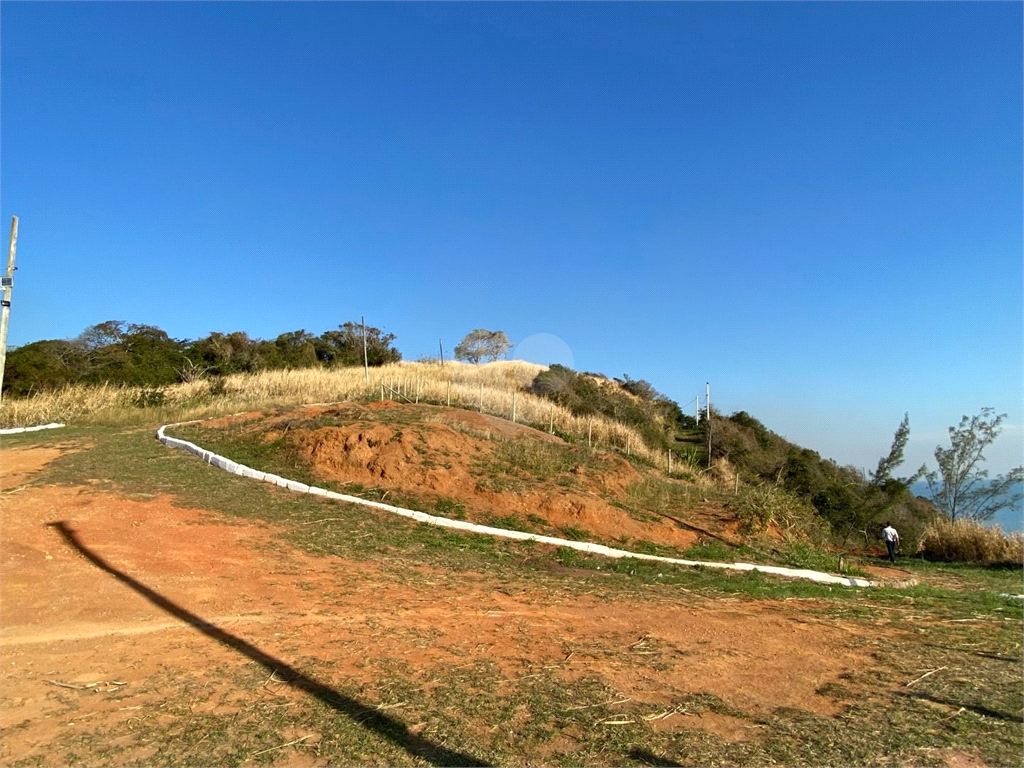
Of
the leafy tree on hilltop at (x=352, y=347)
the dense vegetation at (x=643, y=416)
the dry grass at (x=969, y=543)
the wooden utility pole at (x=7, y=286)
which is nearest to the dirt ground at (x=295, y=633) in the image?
the wooden utility pole at (x=7, y=286)

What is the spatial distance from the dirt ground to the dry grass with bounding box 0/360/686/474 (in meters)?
13.3

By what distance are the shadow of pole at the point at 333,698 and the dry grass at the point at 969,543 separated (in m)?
15.8

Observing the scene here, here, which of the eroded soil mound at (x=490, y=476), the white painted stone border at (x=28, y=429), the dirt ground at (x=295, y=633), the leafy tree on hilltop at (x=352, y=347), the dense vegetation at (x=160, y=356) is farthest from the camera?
the leafy tree on hilltop at (x=352, y=347)

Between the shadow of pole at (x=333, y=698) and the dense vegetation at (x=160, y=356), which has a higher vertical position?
the dense vegetation at (x=160, y=356)

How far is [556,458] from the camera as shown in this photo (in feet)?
51.3

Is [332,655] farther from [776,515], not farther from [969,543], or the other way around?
[969,543]

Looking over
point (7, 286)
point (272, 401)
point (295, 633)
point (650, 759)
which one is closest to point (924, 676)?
point (650, 759)

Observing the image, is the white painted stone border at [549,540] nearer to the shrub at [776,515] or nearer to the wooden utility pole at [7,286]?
the shrub at [776,515]

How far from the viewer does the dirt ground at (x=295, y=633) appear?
4.15m

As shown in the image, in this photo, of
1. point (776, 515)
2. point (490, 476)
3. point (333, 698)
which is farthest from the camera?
point (776, 515)

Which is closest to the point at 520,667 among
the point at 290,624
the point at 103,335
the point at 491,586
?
the point at 290,624

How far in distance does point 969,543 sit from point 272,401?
21.3 meters

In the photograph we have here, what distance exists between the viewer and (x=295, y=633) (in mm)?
5457

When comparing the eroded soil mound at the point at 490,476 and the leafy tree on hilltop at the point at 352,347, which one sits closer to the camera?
the eroded soil mound at the point at 490,476
